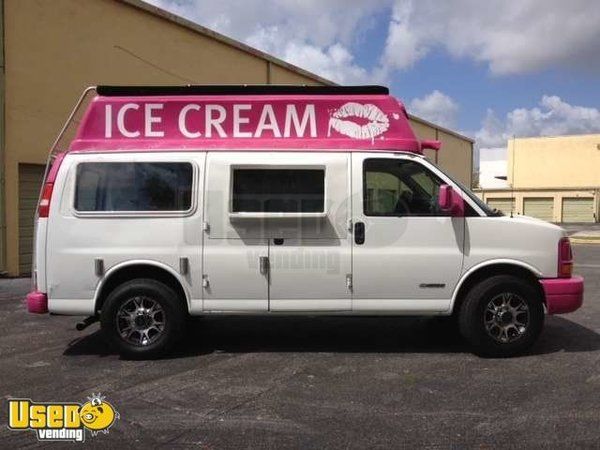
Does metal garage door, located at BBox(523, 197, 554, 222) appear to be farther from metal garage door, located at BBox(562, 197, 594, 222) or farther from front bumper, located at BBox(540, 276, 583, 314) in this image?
front bumper, located at BBox(540, 276, 583, 314)

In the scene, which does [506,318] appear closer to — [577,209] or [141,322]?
[141,322]

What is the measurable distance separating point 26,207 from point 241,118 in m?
7.87

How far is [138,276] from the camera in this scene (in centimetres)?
645

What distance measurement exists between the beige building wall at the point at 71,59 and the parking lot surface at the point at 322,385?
5.55m

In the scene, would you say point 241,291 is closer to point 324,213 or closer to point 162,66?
point 324,213

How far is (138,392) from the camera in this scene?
536 centimetres

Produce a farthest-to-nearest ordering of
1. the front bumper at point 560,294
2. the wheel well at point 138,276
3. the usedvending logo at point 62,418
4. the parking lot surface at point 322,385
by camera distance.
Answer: the wheel well at point 138,276, the front bumper at point 560,294, the usedvending logo at point 62,418, the parking lot surface at point 322,385

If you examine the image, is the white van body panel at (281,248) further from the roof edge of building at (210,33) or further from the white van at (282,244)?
the roof edge of building at (210,33)

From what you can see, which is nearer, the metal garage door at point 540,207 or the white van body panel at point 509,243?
the white van body panel at point 509,243

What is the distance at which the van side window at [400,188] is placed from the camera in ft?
20.8

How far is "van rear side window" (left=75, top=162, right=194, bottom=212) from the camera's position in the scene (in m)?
6.35

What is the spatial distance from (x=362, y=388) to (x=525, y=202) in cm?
5089

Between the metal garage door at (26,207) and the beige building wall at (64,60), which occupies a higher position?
the beige building wall at (64,60)

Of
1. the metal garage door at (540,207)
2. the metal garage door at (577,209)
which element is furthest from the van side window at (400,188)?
the metal garage door at (577,209)
